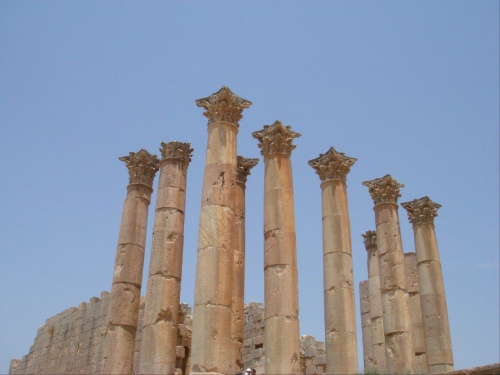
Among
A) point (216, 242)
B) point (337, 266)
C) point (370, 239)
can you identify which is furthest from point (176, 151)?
point (370, 239)

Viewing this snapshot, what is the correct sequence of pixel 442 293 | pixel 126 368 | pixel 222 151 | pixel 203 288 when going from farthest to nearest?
pixel 442 293 < pixel 126 368 < pixel 222 151 < pixel 203 288

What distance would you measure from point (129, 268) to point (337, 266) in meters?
7.52

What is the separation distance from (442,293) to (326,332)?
24.4 feet

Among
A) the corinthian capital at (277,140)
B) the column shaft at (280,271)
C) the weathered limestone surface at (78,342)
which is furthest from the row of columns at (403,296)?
the weathered limestone surface at (78,342)

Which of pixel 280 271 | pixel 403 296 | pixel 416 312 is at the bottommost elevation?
pixel 280 271

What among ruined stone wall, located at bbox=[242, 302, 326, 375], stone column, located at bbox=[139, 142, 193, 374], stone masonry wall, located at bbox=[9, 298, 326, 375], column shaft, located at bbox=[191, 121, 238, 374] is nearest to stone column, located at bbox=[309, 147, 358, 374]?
column shaft, located at bbox=[191, 121, 238, 374]

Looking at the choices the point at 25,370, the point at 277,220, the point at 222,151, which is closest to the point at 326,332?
the point at 277,220

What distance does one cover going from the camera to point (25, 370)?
31547mm

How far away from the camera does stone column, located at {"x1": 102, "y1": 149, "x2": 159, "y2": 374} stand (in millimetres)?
19062

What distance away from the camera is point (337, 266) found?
18.7 metres

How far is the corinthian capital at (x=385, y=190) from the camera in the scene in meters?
22.8

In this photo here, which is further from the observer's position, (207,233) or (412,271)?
(412,271)

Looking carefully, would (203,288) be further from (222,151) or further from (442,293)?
(442,293)

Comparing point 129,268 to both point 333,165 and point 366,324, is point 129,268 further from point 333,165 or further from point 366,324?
point 366,324
